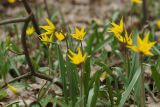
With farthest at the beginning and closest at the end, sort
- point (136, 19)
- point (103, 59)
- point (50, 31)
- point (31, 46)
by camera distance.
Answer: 1. point (136, 19)
2. point (31, 46)
3. point (103, 59)
4. point (50, 31)

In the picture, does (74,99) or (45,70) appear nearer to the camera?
(74,99)

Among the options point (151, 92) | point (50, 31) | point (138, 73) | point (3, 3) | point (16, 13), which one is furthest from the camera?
point (3, 3)

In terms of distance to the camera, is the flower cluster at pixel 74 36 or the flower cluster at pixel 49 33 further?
the flower cluster at pixel 49 33

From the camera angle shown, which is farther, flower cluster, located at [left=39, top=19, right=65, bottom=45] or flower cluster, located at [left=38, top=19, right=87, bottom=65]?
flower cluster, located at [left=39, top=19, right=65, bottom=45]

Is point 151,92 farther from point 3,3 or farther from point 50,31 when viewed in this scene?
point 3,3

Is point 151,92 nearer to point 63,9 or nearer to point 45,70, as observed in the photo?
point 45,70

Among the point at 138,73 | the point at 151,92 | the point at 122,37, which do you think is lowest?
the point at 151,92

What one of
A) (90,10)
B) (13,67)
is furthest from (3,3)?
(13,67)

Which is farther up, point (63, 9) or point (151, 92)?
point (63, 9)

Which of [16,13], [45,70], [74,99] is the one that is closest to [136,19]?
[16,13]
